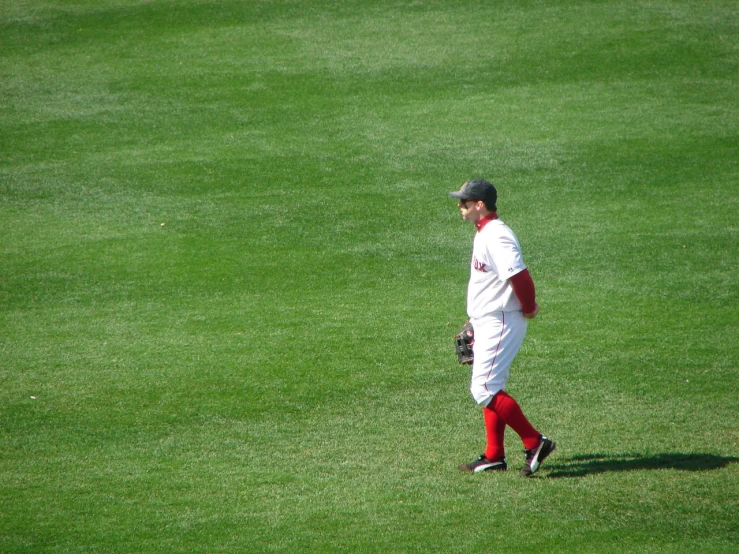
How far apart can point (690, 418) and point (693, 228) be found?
4.83 metres

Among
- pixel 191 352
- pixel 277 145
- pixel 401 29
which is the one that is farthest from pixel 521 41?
pixel 191 352

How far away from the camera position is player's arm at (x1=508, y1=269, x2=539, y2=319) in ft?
16.5

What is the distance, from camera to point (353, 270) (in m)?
9.56

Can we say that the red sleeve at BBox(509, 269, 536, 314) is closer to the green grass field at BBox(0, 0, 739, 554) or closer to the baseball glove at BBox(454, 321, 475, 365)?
the baseball glove at BBox(454, 321, 475, 365)

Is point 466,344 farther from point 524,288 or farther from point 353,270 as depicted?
point 353,270

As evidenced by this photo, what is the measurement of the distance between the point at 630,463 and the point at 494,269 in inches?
66.2

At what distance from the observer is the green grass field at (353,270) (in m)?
4.94

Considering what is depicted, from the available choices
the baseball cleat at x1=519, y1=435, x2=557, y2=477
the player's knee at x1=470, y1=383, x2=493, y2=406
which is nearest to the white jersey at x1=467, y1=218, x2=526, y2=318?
the player's knee at x1=470, y1=383, x2=493, y2=406

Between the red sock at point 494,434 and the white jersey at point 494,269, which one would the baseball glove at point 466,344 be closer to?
the white jersey at point 494,269

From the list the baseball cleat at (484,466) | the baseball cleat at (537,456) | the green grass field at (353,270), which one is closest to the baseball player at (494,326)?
the baseball cleat at (537,456)

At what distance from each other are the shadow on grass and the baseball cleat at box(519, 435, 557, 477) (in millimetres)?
134

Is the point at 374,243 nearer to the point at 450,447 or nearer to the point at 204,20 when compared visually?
the point at 450,447

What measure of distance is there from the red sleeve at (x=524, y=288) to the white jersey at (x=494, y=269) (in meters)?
0.04

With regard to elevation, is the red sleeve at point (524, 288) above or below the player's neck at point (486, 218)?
below
